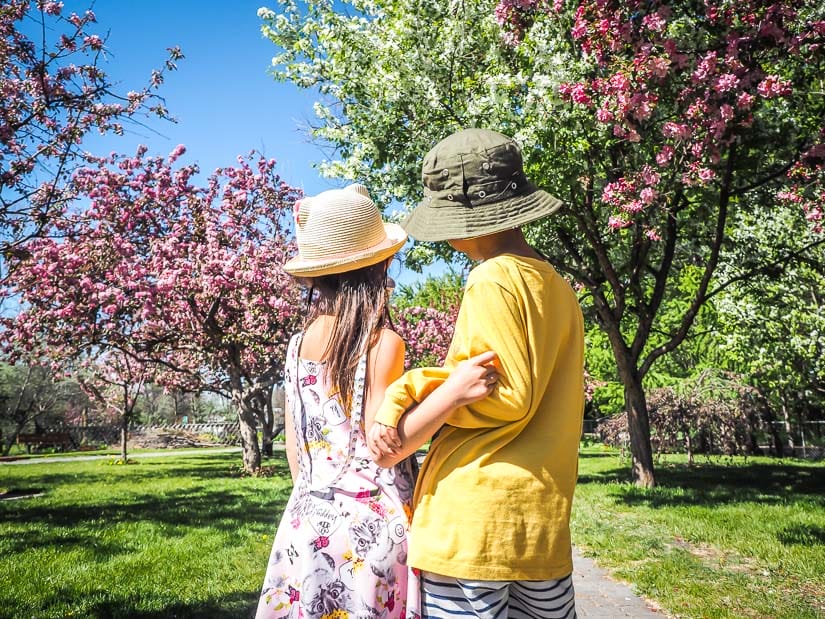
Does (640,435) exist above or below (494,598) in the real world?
below

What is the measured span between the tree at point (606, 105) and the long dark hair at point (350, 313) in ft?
17.5

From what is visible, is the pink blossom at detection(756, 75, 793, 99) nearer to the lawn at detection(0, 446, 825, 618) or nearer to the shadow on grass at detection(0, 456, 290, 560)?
the lawn at detection(0, 446, 825, 618)

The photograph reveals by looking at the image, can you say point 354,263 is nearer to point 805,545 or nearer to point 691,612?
point 691,612

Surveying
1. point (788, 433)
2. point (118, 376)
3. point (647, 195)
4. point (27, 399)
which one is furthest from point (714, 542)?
point (27, 399)

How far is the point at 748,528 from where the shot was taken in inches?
304

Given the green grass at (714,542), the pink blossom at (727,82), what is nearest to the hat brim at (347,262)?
the green grass at (714,542)

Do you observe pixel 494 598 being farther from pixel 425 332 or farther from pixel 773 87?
pixel 425 332

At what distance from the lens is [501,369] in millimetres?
1667

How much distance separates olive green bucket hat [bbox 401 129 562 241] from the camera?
6.13 ft

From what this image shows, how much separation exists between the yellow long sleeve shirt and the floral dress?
0.18 metres

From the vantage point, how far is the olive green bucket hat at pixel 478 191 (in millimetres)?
1869

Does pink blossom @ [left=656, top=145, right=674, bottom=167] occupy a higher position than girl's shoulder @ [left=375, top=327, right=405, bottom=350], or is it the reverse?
pink blossom @ [left=656, top=145, right=674, bottom=167]

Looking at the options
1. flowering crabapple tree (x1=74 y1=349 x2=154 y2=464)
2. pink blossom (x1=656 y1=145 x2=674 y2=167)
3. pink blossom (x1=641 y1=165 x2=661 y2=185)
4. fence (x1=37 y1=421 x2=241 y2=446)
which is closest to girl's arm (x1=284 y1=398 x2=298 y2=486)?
pink blossom (x1=641 y1=165 x2=661 y2=185)

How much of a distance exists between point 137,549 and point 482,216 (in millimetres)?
6597
